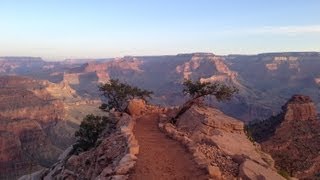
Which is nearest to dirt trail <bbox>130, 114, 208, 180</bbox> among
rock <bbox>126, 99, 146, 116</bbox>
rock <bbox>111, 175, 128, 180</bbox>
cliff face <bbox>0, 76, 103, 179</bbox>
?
rock <bbox>111, 175, 128, 180</bbox>

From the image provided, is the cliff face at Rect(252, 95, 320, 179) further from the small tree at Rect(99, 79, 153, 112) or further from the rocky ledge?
the rocky ledge

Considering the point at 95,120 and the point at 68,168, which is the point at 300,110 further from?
the point at 68,168

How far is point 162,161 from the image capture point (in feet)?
78.2

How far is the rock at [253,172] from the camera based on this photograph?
21922 mm

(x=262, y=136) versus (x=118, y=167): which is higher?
(x=118, y=167)

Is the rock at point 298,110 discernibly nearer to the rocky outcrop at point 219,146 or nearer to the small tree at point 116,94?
the small tree at point 116,94

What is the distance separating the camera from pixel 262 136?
92188mm

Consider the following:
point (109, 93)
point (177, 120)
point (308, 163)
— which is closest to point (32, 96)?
point (308, 163)

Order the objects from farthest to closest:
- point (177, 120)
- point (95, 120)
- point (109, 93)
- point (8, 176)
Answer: point (8, 176) < point (109, 93) < point (95, 120) < point (177, 120)

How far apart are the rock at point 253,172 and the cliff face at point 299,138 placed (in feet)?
147

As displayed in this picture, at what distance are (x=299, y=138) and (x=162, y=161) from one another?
222 feet

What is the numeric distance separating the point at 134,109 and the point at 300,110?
210 feet

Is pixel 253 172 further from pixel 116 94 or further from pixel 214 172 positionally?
pixel 116 94

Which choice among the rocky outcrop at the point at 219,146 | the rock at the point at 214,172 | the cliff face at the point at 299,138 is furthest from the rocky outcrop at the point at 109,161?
the cliff face at the point at 299,138
